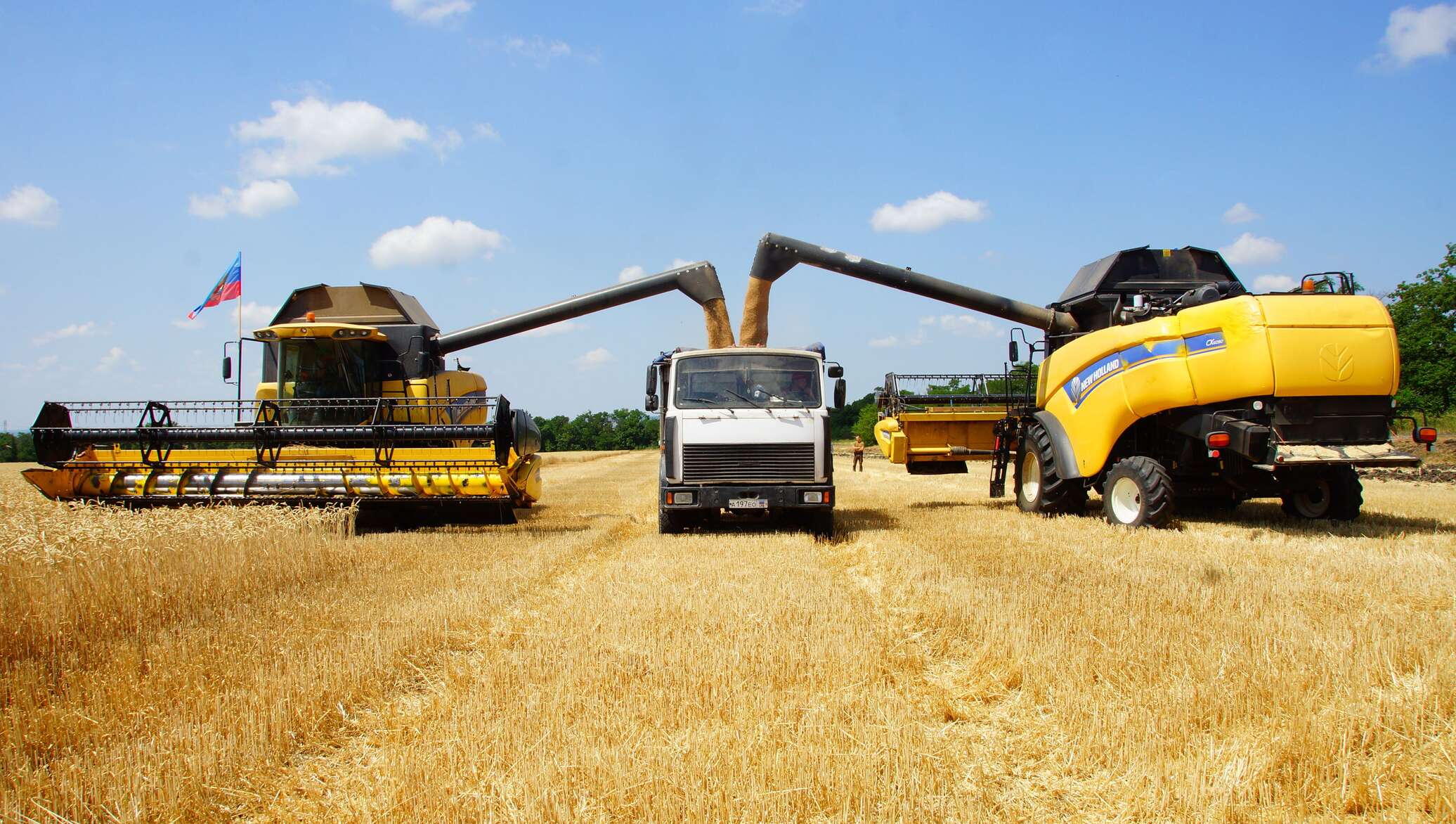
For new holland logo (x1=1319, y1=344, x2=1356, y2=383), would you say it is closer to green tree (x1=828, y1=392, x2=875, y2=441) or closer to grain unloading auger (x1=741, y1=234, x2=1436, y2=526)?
grain unloading auger (x1=741, y1=234, x2=1436, y2=526)

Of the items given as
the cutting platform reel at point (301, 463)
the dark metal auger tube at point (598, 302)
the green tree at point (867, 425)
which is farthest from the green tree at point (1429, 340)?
the green tree at point (867, 425)

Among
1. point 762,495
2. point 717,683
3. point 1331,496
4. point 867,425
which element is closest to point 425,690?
point 717,683

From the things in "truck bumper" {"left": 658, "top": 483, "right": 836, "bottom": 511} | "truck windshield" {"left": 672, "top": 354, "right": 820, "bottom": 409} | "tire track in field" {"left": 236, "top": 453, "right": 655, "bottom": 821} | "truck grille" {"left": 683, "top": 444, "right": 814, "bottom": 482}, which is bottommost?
"tire track in field" {"left": 236, "top": 453, "right": 655, "bottom": 821}

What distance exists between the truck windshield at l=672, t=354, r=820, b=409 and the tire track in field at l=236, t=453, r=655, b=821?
1871 mm

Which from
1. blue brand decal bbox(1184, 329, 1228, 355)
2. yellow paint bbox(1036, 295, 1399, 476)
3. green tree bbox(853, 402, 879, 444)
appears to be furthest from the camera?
green tree bbox(853, 402, 879, 444)

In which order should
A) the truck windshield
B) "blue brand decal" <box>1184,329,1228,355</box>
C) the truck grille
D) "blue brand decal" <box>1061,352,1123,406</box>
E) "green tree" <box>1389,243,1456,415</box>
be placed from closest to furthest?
"blue brand decal" <box>1184,329,1228,355</box>, the truck grille, "blue brand decal" <box>1061,352,1123,406</box>, the truck windshield, "green tree" <box>1389,243,1456,415</box>

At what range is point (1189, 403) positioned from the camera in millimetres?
9297

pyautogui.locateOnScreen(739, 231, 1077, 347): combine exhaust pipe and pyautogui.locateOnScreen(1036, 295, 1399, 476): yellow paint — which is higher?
pyautogui.locateOnScreen(739, 231, 1077, 347): combine exhaust pipe

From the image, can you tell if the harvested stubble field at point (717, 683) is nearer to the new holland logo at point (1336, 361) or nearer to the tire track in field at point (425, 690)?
the tire track in field at point (425, 690)

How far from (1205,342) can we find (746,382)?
4.88 m

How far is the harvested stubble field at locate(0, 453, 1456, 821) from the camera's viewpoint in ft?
9.94

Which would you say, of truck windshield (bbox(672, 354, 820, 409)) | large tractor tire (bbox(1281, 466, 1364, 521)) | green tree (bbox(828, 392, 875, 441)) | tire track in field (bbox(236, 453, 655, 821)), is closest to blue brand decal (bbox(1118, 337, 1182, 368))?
large tractor tire (bbox(1281, 466, 1364, 521))

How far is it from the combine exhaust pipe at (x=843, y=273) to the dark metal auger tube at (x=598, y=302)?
823 mm

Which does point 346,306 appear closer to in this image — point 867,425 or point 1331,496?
point 1331,496
